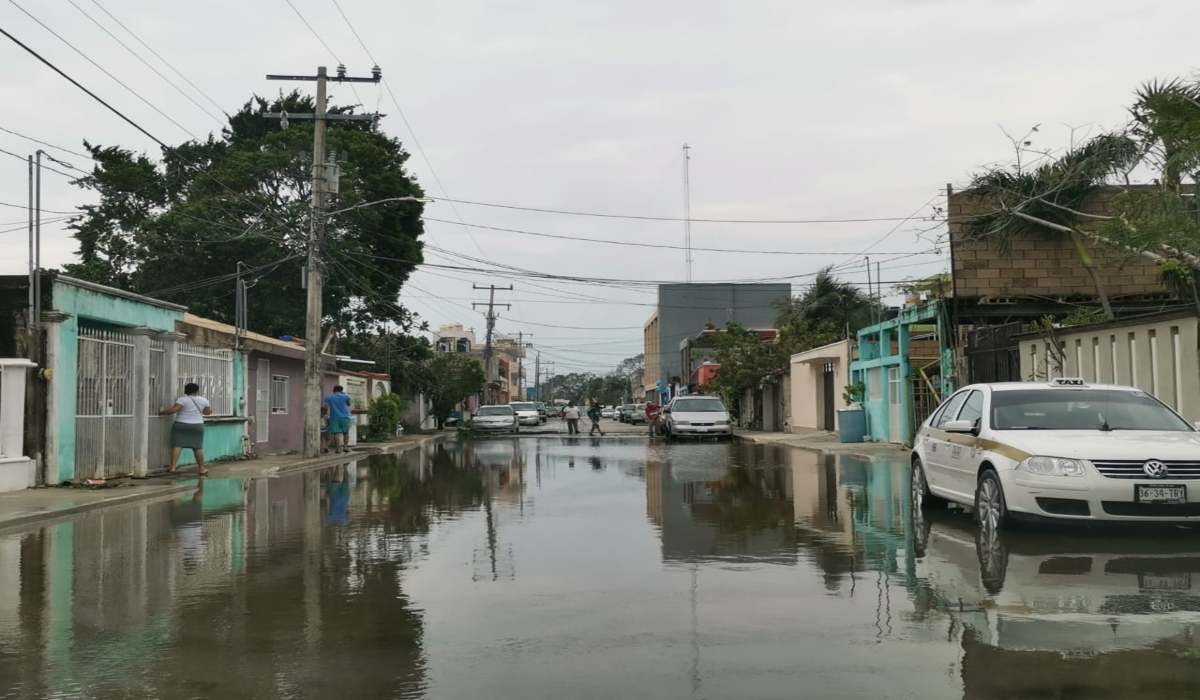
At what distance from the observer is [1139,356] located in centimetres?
1805

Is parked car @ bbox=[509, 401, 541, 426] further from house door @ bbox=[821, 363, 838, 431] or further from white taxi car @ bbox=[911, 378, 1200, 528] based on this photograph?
white taxi car @ bbox=[911, 378, 1200, 528]

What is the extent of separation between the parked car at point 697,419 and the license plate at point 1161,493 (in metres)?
27.8

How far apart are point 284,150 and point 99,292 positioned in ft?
84.4

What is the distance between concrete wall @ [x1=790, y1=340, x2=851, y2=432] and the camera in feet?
126

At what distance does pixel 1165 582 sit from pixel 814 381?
3497cm

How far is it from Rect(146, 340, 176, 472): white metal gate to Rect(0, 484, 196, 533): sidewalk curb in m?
3.14

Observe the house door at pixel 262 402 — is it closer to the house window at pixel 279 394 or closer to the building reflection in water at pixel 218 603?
the house window at pixel 279 394

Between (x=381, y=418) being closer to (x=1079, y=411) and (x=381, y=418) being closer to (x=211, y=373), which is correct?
(x=211, y=373)

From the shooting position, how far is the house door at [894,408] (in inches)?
1228

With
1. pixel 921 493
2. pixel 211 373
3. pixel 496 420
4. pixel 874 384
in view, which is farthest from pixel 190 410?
pixel 496 420

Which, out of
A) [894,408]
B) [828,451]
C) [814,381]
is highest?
[814,381]

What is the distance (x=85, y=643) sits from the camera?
657 centimetres

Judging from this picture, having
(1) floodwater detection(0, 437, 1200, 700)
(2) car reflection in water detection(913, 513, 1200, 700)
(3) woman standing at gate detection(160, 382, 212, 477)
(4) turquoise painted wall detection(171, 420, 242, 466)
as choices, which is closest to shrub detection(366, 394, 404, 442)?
(4) turquoise painted wall detection(171, 420, 242, 466)

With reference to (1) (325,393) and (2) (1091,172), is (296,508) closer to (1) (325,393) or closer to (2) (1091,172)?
(2) (1091,172)
